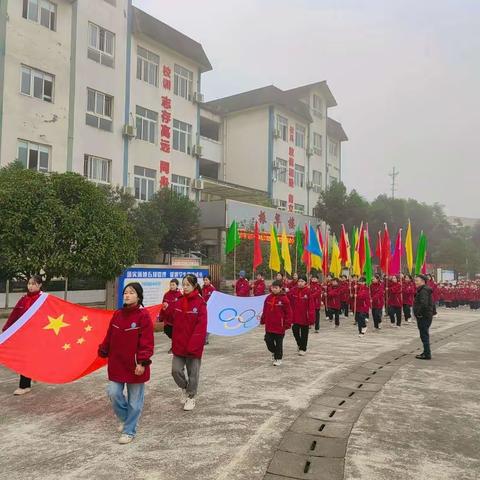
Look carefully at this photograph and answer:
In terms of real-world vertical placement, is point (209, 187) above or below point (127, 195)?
above

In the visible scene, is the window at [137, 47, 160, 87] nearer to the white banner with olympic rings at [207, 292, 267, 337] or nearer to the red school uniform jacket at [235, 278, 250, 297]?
the red school uniform jacket at [235, 278, 250, 297]

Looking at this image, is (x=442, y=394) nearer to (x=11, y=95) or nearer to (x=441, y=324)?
(x=441, y=324)

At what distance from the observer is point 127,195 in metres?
21.5

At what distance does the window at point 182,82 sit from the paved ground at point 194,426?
74.4ft

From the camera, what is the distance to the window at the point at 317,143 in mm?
43125

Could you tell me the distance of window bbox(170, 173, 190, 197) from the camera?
28469 mm

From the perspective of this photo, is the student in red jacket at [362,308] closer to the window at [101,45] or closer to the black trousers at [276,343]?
the black trousers at [276,343]

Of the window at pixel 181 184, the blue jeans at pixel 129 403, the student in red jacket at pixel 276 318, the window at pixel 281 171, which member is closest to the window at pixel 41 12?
the window at pixel 181 184

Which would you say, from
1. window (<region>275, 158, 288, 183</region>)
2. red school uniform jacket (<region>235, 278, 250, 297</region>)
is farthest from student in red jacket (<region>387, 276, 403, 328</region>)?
window (<region>275, 158, 288, 183</region>)

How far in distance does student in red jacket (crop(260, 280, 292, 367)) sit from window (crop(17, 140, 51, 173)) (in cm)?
1468

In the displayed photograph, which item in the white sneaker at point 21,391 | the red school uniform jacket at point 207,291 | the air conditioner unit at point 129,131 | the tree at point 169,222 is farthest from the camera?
the air conditioner unit at point 129,131

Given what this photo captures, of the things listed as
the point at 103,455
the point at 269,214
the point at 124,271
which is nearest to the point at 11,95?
the point at 124,271

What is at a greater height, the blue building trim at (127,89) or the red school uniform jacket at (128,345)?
the blue building trim at (127,89)

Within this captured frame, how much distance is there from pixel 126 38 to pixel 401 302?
18.4 metres
